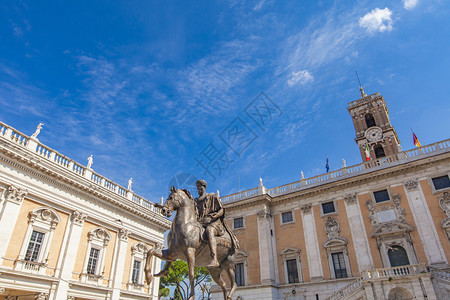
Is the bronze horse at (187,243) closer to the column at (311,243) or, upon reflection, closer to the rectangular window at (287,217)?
the column at (311,243)

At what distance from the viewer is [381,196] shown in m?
25.6

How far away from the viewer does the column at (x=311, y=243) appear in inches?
1003

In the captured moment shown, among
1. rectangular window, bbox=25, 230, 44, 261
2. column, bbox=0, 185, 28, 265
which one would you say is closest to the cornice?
column, bbox=0, 185, 28, 265

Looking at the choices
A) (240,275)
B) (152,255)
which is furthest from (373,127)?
(152,255)

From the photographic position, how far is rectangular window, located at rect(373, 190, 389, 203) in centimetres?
2532

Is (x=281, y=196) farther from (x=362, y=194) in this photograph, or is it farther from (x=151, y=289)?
(x=151, y=289)

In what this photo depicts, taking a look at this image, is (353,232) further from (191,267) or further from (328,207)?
(191,267)

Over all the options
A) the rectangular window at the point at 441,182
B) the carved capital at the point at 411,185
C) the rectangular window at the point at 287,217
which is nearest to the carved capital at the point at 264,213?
the rectangular window at the point at 287,217

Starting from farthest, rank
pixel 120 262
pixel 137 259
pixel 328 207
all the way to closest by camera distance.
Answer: pixel 328 207 → pixel 137 259 → pixel 120 262

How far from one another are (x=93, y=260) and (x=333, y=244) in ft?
64.3

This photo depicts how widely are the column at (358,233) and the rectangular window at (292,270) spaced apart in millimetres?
5492

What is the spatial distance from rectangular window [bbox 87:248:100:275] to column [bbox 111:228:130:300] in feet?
5.55

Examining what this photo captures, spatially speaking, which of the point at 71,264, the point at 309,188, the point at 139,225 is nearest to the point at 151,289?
the point at 139,225

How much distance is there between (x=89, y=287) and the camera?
2039 centimetres
